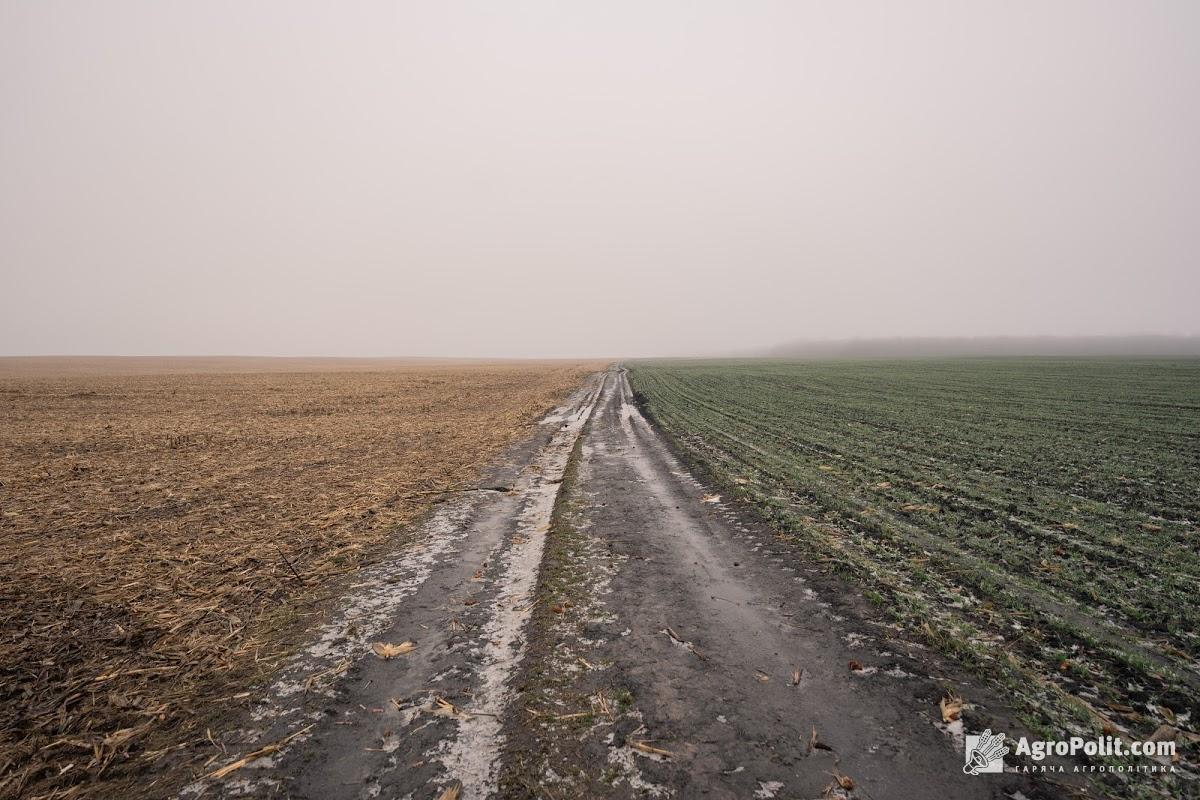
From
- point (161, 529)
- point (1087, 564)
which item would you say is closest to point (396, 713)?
point (161, 529)

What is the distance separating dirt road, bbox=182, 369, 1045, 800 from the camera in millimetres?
2914

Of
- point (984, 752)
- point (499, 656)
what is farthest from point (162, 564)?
point (984, 752)

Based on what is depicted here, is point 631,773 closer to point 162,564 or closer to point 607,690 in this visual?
point 607,690

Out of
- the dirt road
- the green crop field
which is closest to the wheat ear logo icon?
the dirt road

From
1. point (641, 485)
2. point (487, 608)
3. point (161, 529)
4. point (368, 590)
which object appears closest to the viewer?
point (487, 608)

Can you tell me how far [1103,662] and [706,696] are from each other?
324cm

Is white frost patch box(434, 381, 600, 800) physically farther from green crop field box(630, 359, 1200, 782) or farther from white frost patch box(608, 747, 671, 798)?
green crop field box(630, 359, 1200, 782)

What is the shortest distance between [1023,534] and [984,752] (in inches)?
197

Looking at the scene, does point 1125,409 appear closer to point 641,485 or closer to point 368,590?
point 641,485

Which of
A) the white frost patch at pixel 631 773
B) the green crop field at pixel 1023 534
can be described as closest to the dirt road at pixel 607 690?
the white frost patch at pixel 631 773

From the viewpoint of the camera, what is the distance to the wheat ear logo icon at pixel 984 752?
2994 mm

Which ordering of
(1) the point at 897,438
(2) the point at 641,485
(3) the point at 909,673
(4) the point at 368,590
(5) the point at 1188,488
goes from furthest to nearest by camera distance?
1. (1) the point at 897,438
2. (2) the point at 641,485
3. (5) the point at 1188,488
4. (4) the point at 368,590
5. (3) the point at 909,673

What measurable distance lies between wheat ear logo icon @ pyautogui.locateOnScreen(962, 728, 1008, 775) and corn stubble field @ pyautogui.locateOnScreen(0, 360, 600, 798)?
4.67 meters

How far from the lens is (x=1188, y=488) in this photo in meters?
8.80
